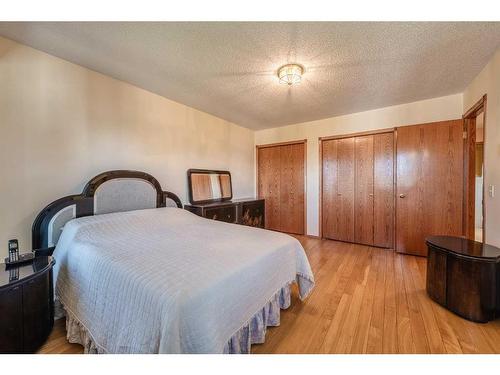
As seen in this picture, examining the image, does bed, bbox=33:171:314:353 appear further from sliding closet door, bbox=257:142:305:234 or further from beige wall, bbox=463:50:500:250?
sliding closet door, bbox=257:142:305:234

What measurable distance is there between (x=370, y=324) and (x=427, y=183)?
239cm

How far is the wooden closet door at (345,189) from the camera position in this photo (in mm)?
3726

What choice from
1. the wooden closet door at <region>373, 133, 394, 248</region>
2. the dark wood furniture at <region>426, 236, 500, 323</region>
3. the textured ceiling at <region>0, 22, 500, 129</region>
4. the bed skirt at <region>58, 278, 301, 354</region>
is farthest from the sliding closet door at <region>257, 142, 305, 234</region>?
the bed skirt at <region>58, 278, 301, 354</region>

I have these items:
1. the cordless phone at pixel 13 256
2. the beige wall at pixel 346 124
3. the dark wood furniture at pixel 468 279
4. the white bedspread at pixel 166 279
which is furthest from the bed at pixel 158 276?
the beige wall at pixel 346 124

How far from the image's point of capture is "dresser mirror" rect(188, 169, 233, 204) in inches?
132

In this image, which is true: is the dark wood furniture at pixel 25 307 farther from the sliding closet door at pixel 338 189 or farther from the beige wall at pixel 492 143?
the sliding closet door at pixel 338 189

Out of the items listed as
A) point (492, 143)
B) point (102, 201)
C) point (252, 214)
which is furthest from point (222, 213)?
point (492, 143)

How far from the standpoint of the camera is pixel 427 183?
9.74 ft

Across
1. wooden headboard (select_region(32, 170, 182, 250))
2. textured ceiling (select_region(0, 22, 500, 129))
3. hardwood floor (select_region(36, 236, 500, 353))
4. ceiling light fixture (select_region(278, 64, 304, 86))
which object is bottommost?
hardwood floor (select_region(36, 236, 500, 353))

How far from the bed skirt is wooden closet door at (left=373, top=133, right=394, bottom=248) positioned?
2721 mm

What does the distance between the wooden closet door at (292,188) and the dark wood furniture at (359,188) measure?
0.45 meters

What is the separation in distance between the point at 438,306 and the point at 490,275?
0.49 m

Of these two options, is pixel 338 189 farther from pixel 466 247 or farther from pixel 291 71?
pixel 291 71
